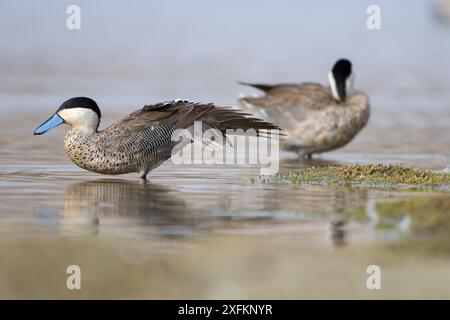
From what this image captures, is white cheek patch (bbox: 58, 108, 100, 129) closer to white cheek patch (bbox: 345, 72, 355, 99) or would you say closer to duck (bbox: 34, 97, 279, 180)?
duck (bbox: 34, 97, 279, 180)

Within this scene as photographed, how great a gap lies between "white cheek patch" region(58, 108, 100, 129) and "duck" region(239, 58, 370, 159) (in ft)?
12.1

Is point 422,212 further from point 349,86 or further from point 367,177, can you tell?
point 349,86

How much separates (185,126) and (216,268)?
14.4 ft

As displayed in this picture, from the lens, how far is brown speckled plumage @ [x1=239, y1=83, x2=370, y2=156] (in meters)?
13.8

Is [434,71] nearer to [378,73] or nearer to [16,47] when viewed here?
[378,73]

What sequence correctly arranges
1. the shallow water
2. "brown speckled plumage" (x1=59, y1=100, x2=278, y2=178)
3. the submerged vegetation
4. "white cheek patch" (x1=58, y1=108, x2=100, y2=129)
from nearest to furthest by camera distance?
the shallow water
the submerged vegetation
"brown speckled plumage" (x1=59, y1=100, x2=278, y2=178)
"white cheek patch" (x1=58, y1=108, x2=100, y2=129)

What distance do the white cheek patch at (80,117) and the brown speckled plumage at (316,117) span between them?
12.2 ft

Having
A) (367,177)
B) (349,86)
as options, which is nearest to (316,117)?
(349,86)

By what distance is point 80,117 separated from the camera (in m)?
10.9

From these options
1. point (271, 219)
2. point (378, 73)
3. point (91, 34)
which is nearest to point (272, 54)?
point (378, 73)

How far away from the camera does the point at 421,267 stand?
22.4ft

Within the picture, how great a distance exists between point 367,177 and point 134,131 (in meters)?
2.44

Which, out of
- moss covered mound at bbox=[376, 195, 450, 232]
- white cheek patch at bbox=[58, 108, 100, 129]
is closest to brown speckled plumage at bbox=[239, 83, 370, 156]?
white cheek patch at bbox=[58, 108, 100, 129]

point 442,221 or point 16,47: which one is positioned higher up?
point 16,47
